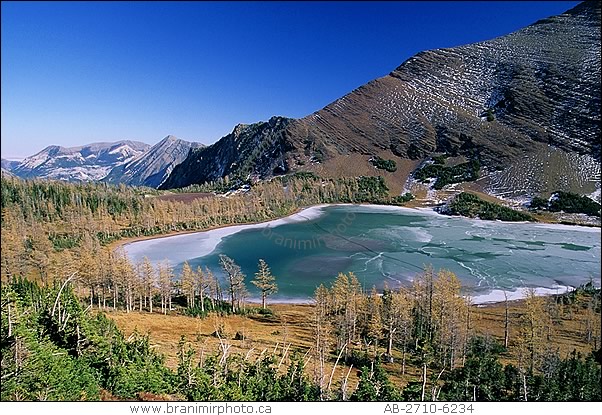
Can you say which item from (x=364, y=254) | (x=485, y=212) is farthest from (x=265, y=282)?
(x=485, y=212)

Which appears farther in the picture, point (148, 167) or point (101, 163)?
point (148, 167)

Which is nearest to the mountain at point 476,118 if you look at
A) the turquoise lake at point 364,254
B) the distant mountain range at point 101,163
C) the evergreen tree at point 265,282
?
the distant mountain range at point 101,163

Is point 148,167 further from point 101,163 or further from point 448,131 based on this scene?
point 448,131

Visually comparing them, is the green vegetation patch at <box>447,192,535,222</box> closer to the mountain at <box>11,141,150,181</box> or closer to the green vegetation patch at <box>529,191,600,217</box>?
the green vegetation patch at <box>529,191,600,217</box>

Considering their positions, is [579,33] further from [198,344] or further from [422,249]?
[198,344]

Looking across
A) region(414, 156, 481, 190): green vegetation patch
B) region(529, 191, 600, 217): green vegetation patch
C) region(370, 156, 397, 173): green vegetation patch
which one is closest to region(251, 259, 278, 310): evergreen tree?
region(370, 156, 397, 173): green vegetation patch

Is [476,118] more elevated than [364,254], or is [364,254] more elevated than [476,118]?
[476,118]

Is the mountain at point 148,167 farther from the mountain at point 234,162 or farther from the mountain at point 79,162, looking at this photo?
the mountain at point 234,162
